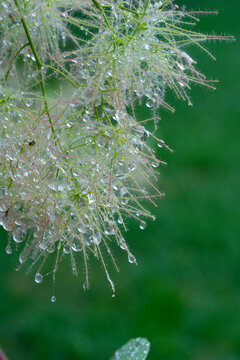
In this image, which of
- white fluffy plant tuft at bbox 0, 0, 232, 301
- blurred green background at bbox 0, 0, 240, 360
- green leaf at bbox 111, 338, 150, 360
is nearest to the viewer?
white fluffy plant tuft at bbox 0, 0, 232, 301

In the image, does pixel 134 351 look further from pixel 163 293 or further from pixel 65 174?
pixel 163 293

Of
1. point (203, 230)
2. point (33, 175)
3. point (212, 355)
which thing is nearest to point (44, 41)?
point (33, 175)

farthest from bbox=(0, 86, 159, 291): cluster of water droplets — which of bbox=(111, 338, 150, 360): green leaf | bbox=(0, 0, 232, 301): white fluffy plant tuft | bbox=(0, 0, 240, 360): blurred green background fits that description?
bbox=(0, 0, 240, 360): blurred green background

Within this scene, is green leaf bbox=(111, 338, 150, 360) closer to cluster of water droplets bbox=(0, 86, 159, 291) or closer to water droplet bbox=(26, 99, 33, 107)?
cluster of water droplets bbox=(0, 86, 159, 291)

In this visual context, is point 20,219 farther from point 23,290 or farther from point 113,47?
point 23,290

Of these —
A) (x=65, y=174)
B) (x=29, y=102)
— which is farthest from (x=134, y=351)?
(x=29, y=102)

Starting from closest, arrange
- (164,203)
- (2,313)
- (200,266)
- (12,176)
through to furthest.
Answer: (12,176) → (2,313) → (200,266) → (164,203)
